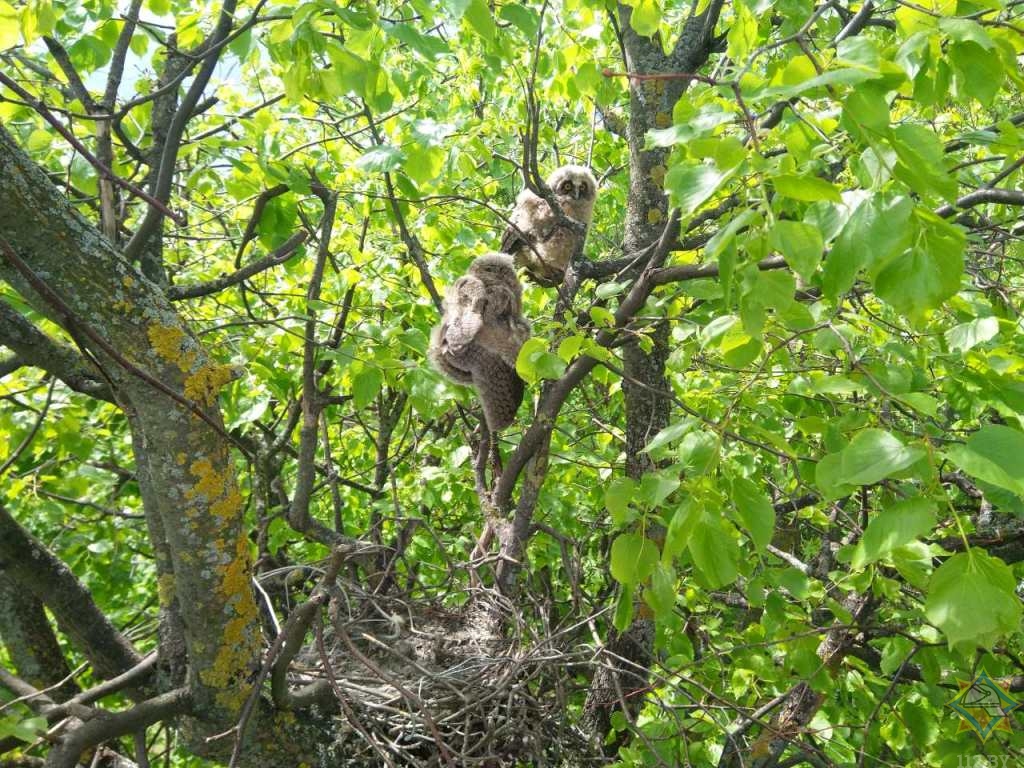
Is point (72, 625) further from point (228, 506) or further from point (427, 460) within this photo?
point (427, 460)

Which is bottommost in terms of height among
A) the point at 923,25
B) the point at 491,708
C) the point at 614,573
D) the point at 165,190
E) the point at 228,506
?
the point at 491,708

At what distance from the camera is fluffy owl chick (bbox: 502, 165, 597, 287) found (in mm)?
3973

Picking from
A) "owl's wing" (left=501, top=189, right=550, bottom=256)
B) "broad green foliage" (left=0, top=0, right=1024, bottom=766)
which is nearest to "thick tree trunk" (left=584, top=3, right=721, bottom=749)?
"broad green foliage" (left=0, top=0, right=1024, bottom=766)

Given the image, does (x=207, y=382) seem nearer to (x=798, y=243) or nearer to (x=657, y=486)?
(x=657, y=486)

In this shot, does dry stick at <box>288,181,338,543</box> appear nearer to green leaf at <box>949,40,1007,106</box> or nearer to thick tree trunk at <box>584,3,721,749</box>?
Answer: thick tree trunk at <box>584,3,721,749</box>

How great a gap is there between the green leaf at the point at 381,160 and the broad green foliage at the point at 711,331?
0.03 ft

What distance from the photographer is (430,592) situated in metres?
3.84

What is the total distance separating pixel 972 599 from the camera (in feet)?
3.54

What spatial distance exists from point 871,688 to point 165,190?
142 inches

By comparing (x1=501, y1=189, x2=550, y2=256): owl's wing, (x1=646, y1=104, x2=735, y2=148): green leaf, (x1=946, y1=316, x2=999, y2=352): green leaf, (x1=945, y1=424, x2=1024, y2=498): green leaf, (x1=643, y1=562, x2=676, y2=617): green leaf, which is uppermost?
(x1=501, y1=189, x2=550, y2=256): owl's wing

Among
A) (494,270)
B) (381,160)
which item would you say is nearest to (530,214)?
(494,270)

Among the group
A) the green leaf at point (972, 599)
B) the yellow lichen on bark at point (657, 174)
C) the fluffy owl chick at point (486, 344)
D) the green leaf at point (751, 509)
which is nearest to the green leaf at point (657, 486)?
the green leaf at point (751, 509)

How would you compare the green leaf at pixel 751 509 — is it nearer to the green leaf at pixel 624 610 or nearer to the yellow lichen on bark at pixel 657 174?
the green leaf at pixel 624 610

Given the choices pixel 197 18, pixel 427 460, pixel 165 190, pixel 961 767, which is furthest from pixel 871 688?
pixel 197 18
